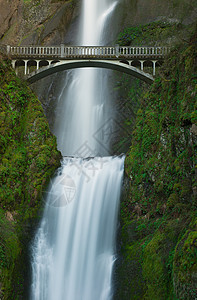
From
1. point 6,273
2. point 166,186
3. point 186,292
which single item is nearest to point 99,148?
point 166,186

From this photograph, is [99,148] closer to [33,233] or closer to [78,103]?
[78,103]

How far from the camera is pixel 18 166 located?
53.2 ft

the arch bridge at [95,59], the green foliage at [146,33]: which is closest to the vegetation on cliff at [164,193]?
the arch bridge at [95,59]

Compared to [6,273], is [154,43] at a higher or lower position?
higher

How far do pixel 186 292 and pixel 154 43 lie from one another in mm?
19431

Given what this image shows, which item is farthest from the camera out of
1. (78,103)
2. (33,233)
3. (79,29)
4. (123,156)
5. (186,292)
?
(79,29)

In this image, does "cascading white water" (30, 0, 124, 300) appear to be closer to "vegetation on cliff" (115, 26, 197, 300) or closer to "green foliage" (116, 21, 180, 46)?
"vegetation on cliff" (115, 26, 197, 300)

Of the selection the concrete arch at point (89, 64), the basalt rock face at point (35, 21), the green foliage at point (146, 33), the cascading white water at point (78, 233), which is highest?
the basalt rock face at point (35, 21)

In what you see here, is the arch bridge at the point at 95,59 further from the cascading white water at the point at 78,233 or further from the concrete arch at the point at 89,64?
the cascading white water at the point at 78,233

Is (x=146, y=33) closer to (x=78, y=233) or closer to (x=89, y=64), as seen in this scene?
(x=89, y=64)

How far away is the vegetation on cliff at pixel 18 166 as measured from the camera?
41.5ft

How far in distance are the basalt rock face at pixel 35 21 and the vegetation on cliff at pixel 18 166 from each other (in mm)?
11535

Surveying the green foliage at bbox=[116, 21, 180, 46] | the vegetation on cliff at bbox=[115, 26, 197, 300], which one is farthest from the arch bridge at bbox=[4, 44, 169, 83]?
the green foliage at bbox=[116, 21, 180, 46]

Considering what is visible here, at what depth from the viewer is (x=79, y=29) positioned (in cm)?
2858
